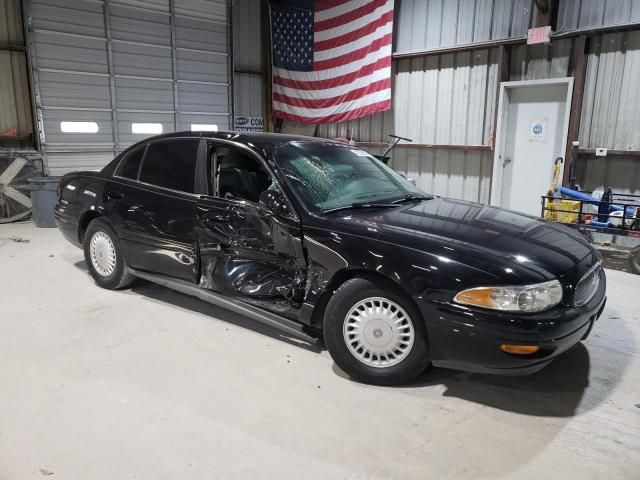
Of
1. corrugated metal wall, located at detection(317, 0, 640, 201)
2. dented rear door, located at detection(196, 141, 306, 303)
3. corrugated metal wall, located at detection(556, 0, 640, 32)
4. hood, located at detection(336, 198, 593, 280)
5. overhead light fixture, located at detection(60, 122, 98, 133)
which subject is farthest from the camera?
overhead light fixture, located at detection(60, 122, 98, 133)

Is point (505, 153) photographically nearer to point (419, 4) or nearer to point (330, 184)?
point (419, 4)

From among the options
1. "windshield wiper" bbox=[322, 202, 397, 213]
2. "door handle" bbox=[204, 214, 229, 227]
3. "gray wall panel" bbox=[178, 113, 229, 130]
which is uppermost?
"gray wall panel" bbox=[178, 113, 229, 130]

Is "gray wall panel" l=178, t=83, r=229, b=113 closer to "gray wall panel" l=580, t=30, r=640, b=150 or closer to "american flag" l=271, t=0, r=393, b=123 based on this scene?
"american flag" l=271, t=0, r=393, b=123

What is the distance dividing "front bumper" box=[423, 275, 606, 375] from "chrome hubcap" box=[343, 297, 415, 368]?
190 mm

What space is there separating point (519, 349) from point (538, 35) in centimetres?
625

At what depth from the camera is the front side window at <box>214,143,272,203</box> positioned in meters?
3.59

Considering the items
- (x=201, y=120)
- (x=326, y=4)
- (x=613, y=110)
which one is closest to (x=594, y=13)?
(x=613, y=110)

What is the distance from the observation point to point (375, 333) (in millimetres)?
2850

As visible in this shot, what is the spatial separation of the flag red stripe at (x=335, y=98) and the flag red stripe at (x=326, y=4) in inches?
67.9

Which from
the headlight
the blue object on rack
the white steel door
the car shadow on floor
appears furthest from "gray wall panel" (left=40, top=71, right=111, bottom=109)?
the headlight

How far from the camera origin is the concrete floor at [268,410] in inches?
88.6

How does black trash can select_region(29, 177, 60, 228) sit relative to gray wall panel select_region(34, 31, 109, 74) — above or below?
below

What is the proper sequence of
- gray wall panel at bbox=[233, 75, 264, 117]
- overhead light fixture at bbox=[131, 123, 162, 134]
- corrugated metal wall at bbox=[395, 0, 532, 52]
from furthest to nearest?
gray wall panel at bbox=[233, 75, 264, 117]
overhead light fixture at bbox=[131, 123, 162, 134]
corrugated metal wall at bbox=[395, 0, 532, 52]

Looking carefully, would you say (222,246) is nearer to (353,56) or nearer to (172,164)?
(172,164)
